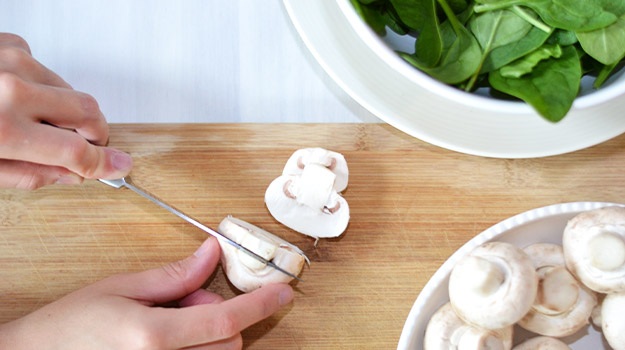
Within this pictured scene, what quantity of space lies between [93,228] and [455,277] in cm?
50

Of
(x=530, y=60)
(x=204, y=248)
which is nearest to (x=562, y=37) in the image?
(x=530, y=60)

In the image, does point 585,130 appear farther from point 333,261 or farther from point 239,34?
point 239,34

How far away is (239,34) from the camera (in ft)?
→ 2.87

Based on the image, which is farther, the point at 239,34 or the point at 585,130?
the point at 239,34

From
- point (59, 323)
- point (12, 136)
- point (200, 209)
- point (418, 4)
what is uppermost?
point (418, 4)

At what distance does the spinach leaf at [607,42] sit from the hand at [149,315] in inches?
18.7

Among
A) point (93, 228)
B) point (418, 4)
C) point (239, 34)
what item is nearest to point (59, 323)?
point (93, 228)

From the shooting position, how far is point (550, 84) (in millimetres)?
674

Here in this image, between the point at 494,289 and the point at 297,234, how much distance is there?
289 mm

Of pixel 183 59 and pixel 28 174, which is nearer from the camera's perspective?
pixel 28 174

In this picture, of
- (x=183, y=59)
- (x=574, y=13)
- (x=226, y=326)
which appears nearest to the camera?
(x=574, y=13)

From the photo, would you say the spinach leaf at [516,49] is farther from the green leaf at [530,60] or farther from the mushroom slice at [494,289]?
the mushroom slice at [494,289]

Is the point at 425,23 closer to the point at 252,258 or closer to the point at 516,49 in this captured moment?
the point at 516,49

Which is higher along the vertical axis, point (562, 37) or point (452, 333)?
point (562, 37)
